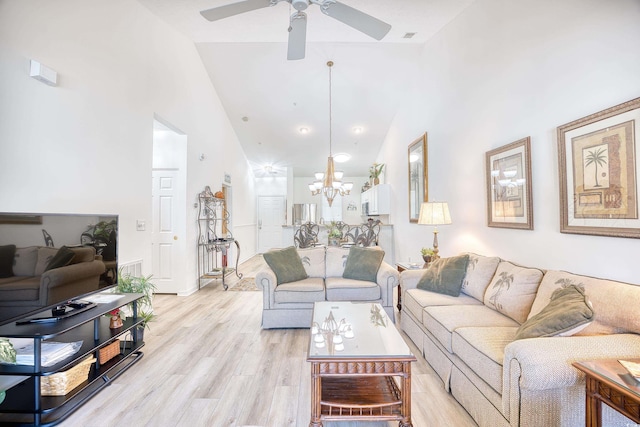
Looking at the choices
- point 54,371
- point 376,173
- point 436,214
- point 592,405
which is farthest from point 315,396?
point 376,173

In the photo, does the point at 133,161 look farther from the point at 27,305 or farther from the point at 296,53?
the point at 296,53

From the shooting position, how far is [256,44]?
4.51 metres

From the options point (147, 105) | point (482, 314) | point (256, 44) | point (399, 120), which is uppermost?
point (256, 44)

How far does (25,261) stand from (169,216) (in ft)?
9.62

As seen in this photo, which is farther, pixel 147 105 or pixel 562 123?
pixel 147 105

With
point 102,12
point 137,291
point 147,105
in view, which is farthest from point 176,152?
point 137,291

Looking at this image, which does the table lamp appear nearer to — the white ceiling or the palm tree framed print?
the palm tree framed print

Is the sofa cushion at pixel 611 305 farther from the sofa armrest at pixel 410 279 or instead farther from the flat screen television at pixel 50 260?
the flat screen television at pixel 50 260

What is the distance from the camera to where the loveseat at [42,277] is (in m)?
1.70

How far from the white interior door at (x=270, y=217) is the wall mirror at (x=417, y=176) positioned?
5236 mm

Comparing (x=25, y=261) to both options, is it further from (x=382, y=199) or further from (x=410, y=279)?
(x=382, y=199)

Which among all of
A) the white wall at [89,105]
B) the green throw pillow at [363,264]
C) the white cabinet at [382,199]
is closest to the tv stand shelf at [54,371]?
A: the white wall at [89,105]

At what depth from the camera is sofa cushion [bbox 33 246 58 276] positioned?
1865 millimetres

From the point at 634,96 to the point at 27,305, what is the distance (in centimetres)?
395
